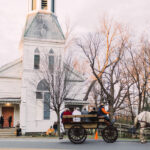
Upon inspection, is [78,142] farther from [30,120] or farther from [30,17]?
[30,17]

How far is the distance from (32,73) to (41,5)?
789cm

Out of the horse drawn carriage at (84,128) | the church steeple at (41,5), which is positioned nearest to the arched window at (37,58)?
the church steeple at (41,5)

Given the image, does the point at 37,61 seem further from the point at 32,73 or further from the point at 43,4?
the point at 43,4

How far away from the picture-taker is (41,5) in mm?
28656

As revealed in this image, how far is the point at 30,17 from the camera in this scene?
94.1 ft

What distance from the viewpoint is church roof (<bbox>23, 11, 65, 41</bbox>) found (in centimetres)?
Result: 2729

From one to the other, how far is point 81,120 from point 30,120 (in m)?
13.8

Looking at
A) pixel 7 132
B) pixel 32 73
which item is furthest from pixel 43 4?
pixel 7 132

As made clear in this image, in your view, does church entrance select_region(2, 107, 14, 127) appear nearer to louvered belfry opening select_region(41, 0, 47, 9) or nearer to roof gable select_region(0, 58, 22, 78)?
roof gable select_region(0, 58, 22, 78)

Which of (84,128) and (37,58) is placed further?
(37,58)

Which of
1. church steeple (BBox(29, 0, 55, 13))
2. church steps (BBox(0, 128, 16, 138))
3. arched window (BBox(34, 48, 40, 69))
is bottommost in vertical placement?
church steps (BBox(0, 128, 16, 138))

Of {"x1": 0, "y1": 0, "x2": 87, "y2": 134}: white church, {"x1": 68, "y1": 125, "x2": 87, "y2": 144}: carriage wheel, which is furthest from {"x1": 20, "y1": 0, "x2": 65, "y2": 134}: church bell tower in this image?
{"x1": 68, "y1": 125, "x2": 87, "y2": 144}: carriage wheel

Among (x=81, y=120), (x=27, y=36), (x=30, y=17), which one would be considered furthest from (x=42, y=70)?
(x=81, y=120)

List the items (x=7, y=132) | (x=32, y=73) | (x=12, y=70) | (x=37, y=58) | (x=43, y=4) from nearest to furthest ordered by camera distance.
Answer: (x=7, y=132) < (x=32, y=73) < (x=37, y=58) < (x=12, y=70) < (x=43, y=4)
